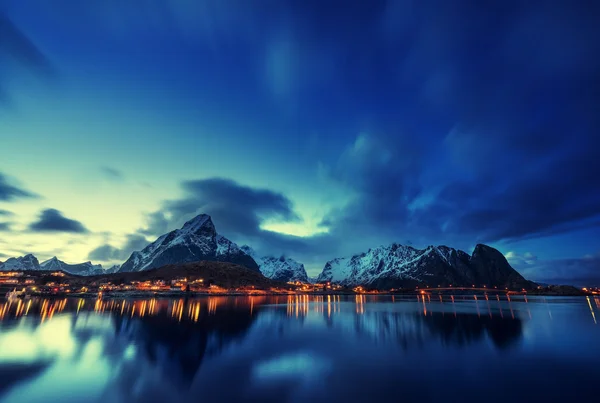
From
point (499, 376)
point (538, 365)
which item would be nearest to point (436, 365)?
point (499, 376)

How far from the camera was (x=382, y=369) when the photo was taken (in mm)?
30328

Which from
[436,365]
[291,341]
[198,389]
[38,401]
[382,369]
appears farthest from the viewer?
[291,341]

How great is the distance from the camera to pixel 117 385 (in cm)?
2447

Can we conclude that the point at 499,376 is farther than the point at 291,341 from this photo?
No

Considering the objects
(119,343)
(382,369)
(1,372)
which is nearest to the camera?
(1,372)

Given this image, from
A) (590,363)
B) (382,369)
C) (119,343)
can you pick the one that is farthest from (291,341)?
(590,363)

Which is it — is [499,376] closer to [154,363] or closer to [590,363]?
[590,363]

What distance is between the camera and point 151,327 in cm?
5622

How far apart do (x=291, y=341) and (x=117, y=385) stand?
27.0 metres

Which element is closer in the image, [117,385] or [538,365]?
[117,385]

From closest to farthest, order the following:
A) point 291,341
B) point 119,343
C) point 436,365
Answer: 1. point 436,365
2. point 119,343
3. point 291,341

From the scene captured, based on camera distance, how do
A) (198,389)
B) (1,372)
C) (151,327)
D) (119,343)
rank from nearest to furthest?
(198,389)
(1,372)
(119,343)
(151,327)

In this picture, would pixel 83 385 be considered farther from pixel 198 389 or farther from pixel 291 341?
pixel 291 341

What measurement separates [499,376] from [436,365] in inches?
238
